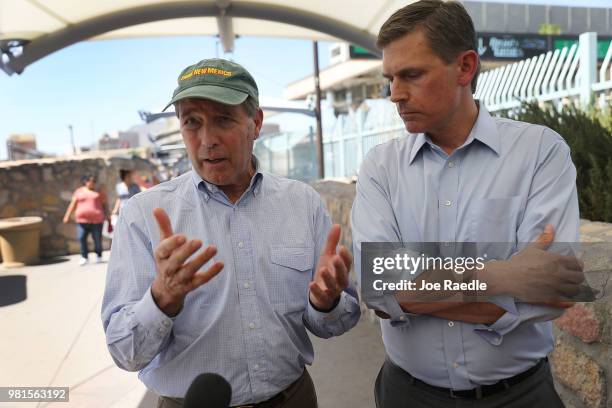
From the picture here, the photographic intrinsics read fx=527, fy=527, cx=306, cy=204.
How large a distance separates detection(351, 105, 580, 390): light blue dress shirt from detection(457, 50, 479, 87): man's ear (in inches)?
5.1

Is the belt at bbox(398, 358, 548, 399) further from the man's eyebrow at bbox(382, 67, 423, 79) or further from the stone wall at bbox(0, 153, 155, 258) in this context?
the stone wall at bbox(0, 153, 155, 258)

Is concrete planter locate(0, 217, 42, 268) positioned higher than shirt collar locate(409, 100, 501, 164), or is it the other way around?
shirt collar locate(409, 100, 501, 164)

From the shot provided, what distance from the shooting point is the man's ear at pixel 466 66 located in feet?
5.09

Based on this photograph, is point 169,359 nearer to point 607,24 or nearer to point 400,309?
point 400,309

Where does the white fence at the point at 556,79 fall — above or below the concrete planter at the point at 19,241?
above

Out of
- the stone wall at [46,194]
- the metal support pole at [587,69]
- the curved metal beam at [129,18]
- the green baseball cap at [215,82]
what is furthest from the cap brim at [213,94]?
the stone wall at [46,194]

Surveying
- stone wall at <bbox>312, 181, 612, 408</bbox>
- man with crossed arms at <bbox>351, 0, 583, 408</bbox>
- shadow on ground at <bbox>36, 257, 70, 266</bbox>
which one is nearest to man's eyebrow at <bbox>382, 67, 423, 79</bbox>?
man with crossed arms at <bbox>351, 0, 583, 408</bbox>

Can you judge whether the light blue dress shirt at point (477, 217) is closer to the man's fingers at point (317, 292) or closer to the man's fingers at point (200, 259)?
the man's fingers at point (317, 292)

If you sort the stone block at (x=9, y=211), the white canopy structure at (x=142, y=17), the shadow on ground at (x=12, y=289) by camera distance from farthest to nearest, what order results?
the stone block at (x=9, y=211) → the shadow on ground at (x=12, y=289) → the white canopy structure at (x=142, y=17)

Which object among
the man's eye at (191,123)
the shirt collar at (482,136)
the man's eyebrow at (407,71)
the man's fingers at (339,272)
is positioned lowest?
the man's fingers at (339,272)

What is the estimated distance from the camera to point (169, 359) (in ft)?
5.10

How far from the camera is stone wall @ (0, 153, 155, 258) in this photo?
10727 millimetres

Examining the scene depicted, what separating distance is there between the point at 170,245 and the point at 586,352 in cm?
181

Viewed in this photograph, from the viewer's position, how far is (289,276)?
166cm
